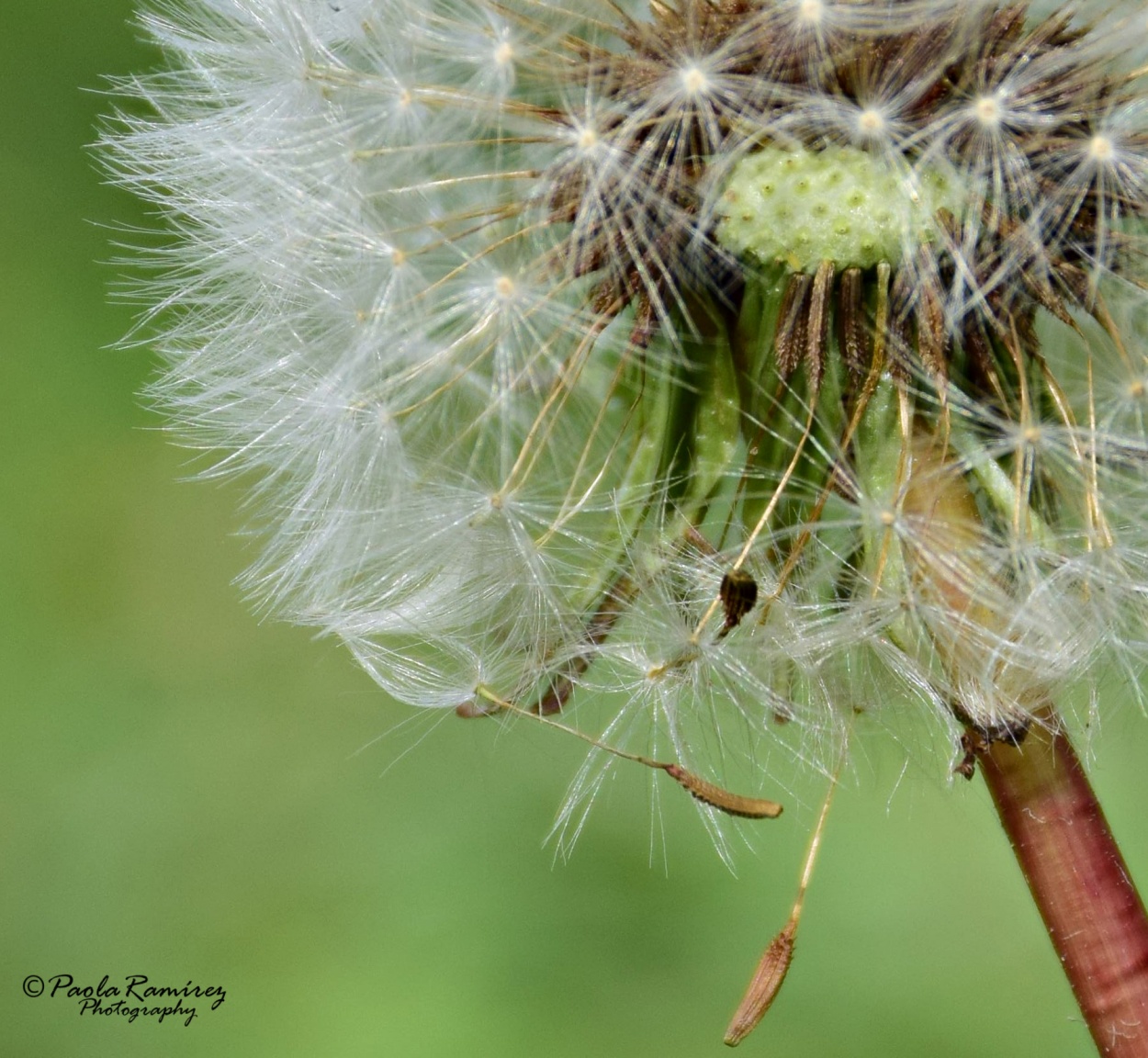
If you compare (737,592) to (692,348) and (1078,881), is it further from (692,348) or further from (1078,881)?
(1078,881)

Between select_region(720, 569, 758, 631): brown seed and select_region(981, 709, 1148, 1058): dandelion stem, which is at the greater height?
select_region(720, 569, 758, 631): brown seed

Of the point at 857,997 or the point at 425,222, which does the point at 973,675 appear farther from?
the point at 857,997

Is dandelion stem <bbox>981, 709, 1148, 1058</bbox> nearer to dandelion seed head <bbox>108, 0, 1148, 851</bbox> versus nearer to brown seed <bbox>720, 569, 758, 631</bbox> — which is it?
dandelion seed head <bbox>108, 0, 1148, 851</bbox>

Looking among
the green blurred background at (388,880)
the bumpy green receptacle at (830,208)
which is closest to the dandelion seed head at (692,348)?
the bumpy green receptacle at (830,208)

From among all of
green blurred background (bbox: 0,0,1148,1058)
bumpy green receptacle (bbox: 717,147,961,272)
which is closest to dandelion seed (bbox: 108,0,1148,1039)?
bumpy green receptacle (bbox: 717,147,961,272)

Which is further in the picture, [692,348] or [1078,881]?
[692,348]

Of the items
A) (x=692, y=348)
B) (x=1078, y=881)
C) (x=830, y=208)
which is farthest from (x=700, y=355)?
(x=1078, y=881)
